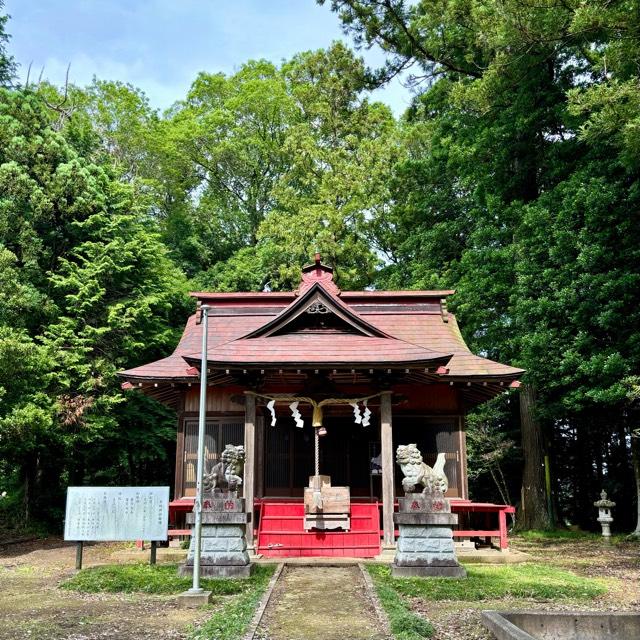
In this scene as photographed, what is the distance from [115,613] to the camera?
26.3 feet

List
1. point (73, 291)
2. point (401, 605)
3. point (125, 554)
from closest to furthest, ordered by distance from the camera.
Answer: point (401, 605) < point (125, 554) < point (73, 291)

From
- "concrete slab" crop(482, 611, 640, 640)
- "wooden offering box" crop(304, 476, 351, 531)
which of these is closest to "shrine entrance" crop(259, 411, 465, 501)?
"wooden offering box" crop(304, 476, 351, 531)

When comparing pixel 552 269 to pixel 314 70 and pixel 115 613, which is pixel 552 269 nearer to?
pixel 115 613

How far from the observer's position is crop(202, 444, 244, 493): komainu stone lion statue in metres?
10.8

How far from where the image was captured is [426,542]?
10.4m

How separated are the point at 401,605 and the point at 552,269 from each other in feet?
40.5

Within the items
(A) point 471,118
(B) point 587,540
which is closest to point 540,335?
(B) point 587,540

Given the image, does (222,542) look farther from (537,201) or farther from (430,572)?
(537,201)

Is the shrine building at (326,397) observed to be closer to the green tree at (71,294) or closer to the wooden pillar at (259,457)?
the wooden pillar at (259,457)

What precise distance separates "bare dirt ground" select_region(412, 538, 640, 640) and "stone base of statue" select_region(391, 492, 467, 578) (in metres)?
1.72

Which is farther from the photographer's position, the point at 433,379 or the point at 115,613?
the point at 433,379

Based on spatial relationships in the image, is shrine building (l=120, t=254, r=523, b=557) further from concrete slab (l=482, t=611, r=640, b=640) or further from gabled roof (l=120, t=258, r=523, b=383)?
concrete slab (l=482, t=611, r=640, b=640)

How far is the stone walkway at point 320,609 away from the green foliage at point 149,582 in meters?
0.47

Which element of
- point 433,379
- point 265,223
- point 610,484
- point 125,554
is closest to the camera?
point 125,554
